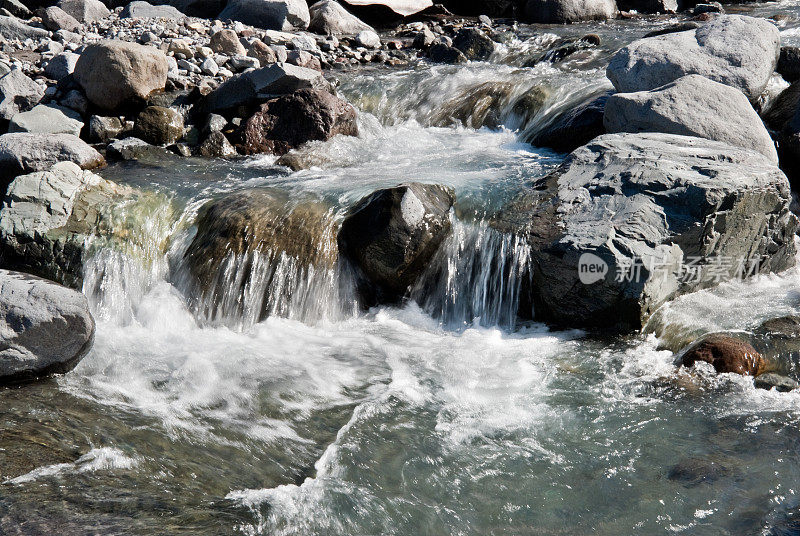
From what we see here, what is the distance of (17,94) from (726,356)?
29.4 ft

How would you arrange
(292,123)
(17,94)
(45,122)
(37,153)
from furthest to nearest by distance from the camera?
(17,94) → (292,123) → (45,122) → (37,153)

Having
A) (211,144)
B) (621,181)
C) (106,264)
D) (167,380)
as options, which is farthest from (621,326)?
(211,144)

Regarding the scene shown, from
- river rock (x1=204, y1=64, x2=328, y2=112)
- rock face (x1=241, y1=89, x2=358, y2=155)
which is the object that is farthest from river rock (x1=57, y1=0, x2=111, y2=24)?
rock face (x1=241, y1=89, x2=358, y2=155)

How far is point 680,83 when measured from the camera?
7.21 metres

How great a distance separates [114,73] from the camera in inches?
358

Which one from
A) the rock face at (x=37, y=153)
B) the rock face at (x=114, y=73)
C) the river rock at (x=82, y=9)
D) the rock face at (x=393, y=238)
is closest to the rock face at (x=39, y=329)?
the rock face at (x=393, y=238)

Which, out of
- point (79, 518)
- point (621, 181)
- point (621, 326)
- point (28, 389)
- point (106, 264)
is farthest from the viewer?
point (106, 264)

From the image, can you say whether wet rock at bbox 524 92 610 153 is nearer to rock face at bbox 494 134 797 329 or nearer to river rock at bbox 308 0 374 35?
rock face at bbox 494 134 797 329

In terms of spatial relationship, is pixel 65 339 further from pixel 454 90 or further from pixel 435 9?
pixel 435 9

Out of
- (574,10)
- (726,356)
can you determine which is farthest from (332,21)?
(726,356)

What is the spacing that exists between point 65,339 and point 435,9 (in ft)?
44.0

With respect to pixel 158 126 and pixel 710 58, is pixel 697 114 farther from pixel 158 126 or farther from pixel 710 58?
pixel 158 126

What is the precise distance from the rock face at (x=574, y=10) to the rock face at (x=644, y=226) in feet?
29.1

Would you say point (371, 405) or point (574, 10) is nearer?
point (371, 405)
